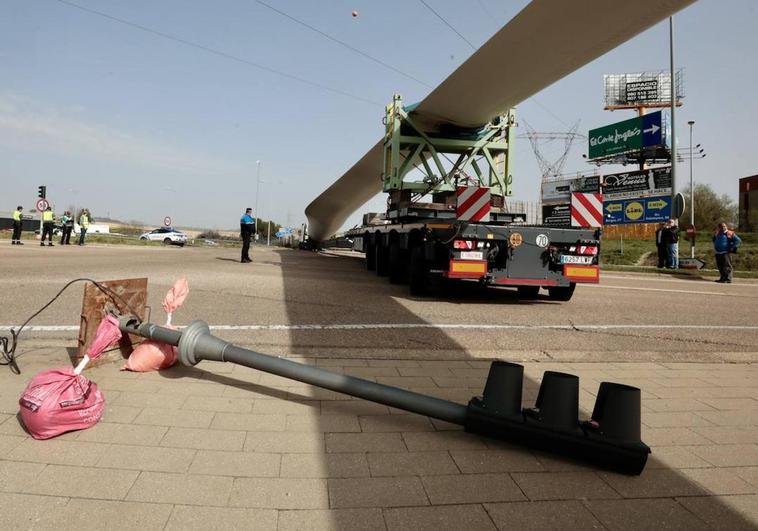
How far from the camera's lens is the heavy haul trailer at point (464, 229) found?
25.3 ft

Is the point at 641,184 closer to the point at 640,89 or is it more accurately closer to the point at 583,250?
the point at 640,89

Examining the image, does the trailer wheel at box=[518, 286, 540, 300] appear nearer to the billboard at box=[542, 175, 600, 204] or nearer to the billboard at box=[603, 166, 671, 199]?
the billboard at box=[603, 166, 671, 199]

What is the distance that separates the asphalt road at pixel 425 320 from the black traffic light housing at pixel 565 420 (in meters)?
1.89

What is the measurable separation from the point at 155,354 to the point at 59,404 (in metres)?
1.13

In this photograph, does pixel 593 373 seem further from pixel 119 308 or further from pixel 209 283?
pixel 209 283

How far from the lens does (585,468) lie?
2416 millimetres

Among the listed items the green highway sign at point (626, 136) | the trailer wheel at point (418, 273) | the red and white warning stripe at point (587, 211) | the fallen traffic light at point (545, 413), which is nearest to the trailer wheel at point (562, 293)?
the red and white warning stripe at point (587, 211)

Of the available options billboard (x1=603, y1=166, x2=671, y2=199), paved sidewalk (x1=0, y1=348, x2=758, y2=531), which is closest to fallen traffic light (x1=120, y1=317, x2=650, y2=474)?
paved sidewalk (x1=0, y1=348, x2=758, y2=531)

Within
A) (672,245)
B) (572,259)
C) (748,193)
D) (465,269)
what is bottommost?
(465,269)

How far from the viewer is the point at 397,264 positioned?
34.4ft

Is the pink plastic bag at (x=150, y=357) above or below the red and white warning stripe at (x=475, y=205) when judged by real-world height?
below

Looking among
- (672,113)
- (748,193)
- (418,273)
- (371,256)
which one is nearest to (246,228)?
(371,256)

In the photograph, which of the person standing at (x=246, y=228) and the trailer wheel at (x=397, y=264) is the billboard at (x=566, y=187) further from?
the trailer wheel at (x=397, y=264)

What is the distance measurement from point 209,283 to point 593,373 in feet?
23.9
